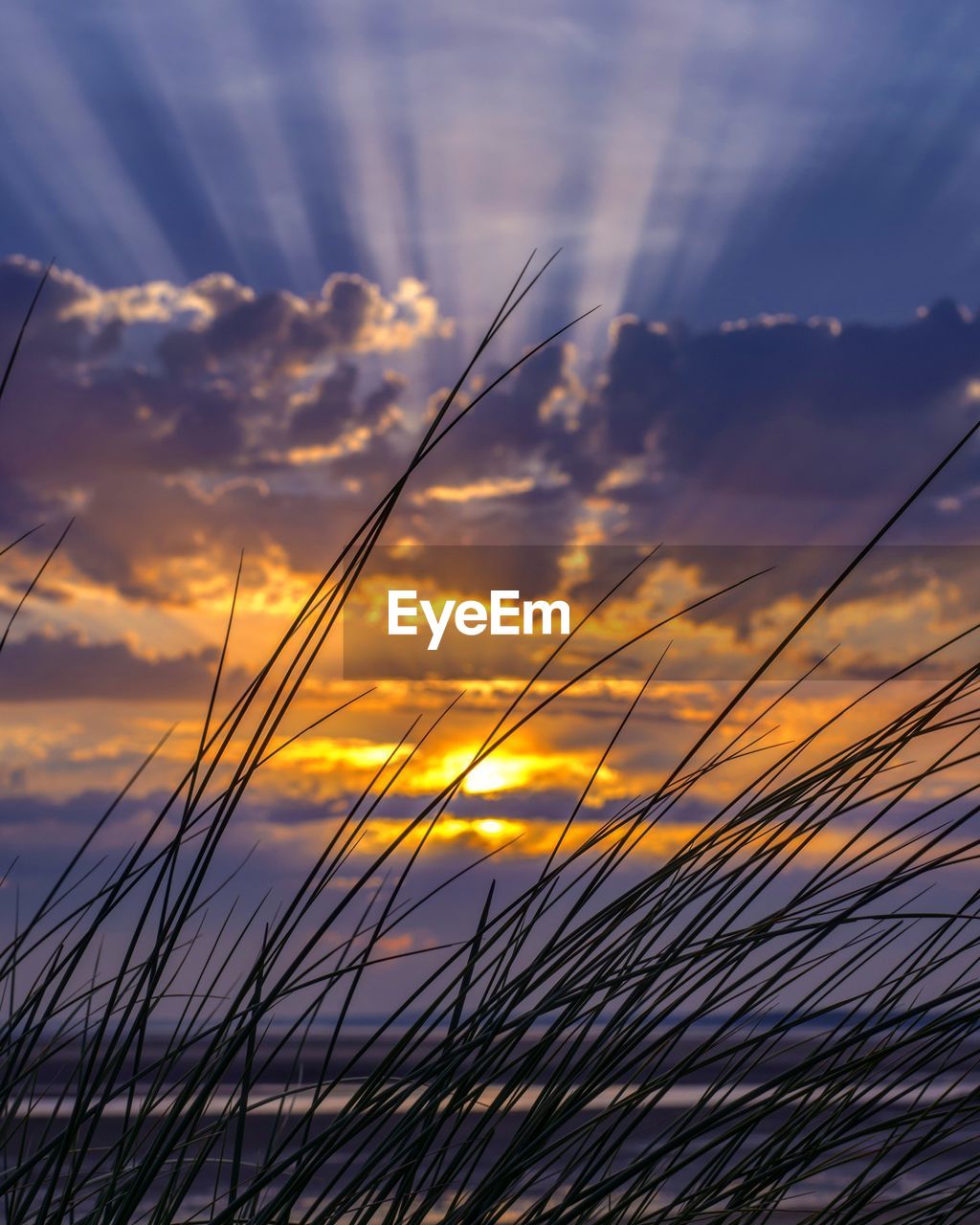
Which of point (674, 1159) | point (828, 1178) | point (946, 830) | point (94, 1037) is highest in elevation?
point (946, 830)

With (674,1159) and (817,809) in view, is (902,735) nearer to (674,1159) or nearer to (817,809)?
(817,809)

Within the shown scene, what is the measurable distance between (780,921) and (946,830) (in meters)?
0.16

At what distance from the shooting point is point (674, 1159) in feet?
3.27

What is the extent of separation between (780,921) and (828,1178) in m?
4.68

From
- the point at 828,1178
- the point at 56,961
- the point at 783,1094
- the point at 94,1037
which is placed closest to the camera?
the point at 783,1094

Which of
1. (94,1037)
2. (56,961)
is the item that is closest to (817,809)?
(94,1037)

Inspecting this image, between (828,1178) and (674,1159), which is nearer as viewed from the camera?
(674,1159)

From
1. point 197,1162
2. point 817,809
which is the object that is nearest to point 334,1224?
point 197,1162

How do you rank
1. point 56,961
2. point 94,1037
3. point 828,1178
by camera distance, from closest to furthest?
A: point 94,1037, point 56,961, point 828,1178

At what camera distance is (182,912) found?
1.02m

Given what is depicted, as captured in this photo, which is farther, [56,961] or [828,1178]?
[828,1178]

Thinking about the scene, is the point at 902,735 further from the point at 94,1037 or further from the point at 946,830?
the point at 94,1037

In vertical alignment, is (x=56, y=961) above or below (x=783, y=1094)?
above

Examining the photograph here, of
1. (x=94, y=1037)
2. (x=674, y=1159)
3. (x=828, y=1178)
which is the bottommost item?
(x=828, y=1178)
